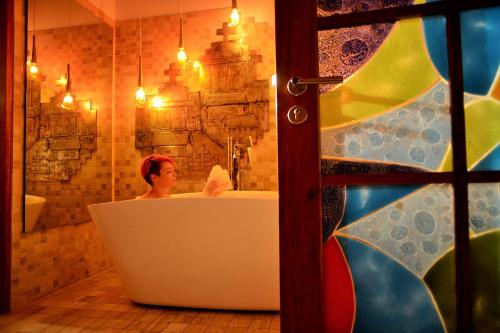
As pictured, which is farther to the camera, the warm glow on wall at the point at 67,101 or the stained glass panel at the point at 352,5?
the warm glow on wall at the point at 67,101

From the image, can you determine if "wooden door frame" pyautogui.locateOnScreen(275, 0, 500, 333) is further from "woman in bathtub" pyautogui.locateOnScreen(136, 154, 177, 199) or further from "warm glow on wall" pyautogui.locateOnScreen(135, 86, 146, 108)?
"warm glow on wall" pyautogui.locateOnScreen(135, 86, 146, 108)

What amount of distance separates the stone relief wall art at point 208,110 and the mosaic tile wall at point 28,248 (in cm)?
113

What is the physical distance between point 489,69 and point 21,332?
7.13 ft

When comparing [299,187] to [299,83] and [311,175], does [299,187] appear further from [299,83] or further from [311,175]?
[299,83]

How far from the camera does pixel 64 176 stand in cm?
246

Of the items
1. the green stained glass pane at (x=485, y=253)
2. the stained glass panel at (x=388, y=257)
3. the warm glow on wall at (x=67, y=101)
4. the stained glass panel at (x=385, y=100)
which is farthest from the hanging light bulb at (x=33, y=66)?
the green stained glass pane at (x=485, y=253)

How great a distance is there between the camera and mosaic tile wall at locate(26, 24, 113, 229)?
90.3 inches

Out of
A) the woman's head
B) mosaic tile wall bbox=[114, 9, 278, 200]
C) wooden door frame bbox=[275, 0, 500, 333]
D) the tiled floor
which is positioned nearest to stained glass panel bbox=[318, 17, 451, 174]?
wooden door frame bbox=[275, 0, 500, 333]

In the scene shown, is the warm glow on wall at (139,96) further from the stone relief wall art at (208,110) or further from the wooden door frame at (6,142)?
the wooden door frame at (6,142)

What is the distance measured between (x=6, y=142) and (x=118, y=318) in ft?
3.95

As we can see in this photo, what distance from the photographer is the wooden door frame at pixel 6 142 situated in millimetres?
1900

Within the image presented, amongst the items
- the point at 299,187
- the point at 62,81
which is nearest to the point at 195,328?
the point at 299,187

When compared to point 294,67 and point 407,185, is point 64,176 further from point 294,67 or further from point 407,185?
point 407,185

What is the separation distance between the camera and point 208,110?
3.15m
